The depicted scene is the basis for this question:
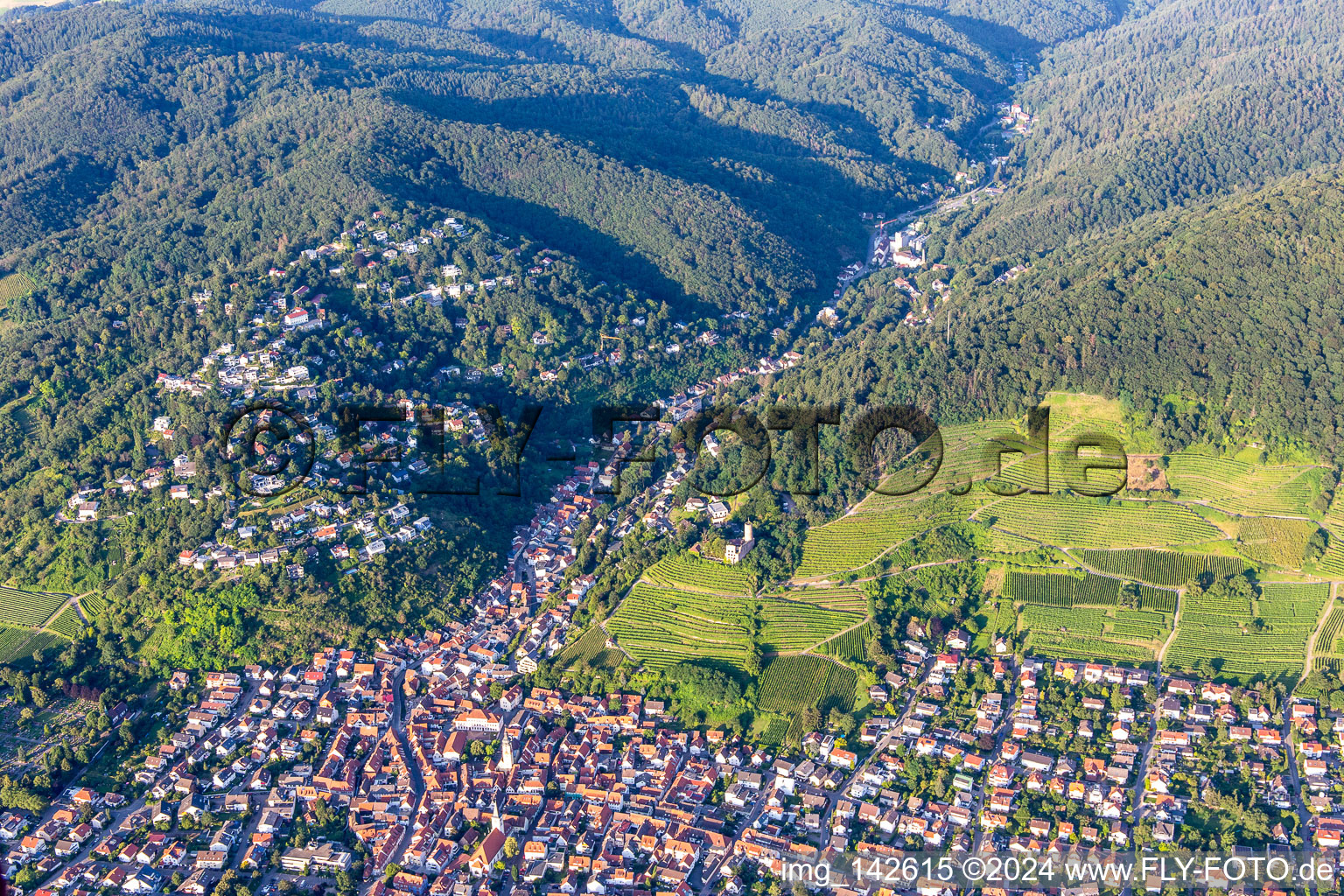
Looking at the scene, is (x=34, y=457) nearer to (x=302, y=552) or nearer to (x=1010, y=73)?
(x=302, y=552)

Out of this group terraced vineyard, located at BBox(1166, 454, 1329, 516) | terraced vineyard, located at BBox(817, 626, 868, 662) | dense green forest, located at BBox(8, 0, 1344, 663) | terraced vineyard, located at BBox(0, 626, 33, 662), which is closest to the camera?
terraced vineyard, located at BBox(817, 626, 868, 662)

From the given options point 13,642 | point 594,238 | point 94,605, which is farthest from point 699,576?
point 594,238

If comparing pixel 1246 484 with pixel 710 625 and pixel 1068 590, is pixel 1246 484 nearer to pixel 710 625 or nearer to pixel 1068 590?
pixel 1068 590

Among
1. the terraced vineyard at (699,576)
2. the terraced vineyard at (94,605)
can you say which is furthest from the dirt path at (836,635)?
the terraced vineyard at (94,605)

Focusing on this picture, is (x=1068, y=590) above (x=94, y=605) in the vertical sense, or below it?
above

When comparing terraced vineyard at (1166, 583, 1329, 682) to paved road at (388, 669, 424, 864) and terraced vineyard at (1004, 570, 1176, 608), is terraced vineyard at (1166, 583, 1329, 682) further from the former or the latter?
paved road at (388, 669, 424, 864)

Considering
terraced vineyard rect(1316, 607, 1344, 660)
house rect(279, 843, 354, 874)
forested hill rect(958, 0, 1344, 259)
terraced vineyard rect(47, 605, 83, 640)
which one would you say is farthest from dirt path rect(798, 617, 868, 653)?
forested hill rect(958, 0, 1344, 259)
